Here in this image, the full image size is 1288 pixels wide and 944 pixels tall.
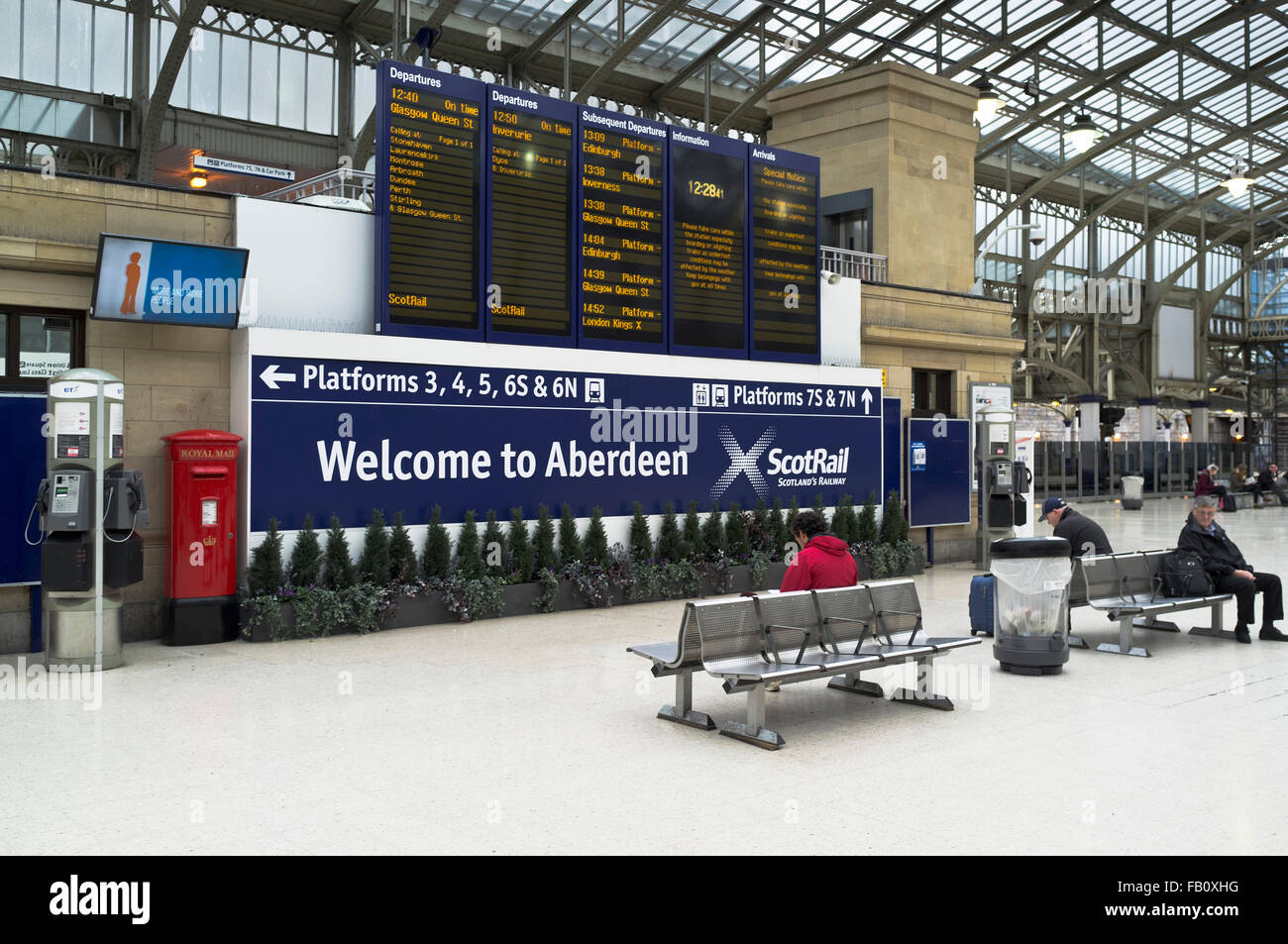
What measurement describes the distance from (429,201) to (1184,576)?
8398 mm

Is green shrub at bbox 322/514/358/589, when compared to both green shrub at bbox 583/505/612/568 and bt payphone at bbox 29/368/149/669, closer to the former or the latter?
bt payphone at bbox 29/368/149/669

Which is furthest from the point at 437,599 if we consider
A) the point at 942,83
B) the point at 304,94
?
the point at 304,94

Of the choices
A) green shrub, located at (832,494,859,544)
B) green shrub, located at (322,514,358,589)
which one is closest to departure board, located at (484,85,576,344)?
green shrub, located at (322,514,358,589)

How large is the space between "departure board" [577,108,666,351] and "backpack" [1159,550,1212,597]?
638cm

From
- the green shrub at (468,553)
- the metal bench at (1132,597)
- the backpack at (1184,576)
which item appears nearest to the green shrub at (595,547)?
the green shrub at (468,553)

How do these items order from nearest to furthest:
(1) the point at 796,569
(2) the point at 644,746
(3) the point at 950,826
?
(3) the point at 950,826 < (2) the point at 644,746 < (1) the point at 796,569

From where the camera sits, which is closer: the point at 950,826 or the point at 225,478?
the point at 950,826

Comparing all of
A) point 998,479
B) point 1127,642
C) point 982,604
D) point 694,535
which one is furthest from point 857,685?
point 998,479

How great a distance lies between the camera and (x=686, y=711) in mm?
→ 7434

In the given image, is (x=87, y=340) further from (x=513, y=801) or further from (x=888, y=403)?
(x=888, y=403)

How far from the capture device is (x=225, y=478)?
34.3ft

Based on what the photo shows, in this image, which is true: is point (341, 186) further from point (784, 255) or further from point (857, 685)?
point (857, 685)

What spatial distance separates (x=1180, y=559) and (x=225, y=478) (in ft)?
29.5

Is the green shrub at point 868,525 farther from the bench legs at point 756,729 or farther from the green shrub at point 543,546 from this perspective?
the bench legs at point 756,729
